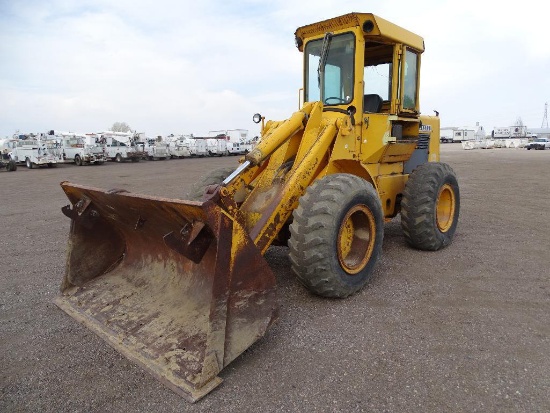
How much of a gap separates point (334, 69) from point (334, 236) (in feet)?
7.84

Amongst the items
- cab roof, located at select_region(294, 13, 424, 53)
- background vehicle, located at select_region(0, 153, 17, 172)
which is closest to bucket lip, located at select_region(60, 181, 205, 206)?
cab roof, located at select_region(294, 13, 424, 53)

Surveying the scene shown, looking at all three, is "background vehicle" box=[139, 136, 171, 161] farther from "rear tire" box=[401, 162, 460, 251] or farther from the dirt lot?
"rear tire" box=[401, 162, 460, 251]

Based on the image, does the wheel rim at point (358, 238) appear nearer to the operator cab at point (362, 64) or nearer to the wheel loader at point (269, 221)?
the wheel loader at point (269, 221)

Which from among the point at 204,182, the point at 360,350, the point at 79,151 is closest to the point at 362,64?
the point at 204,182

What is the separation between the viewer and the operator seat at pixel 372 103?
5.40m

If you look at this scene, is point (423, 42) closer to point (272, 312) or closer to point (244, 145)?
point (272, 312)

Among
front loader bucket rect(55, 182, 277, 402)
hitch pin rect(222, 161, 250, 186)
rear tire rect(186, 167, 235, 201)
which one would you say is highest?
hitch pin rect(222, 161, 250, 186)

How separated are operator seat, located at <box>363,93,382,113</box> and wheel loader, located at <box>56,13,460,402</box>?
0.05 feet

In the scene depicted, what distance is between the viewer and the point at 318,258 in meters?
3.66

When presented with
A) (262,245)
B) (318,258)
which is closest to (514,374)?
(318,258)

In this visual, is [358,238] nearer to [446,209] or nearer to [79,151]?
[446,209]

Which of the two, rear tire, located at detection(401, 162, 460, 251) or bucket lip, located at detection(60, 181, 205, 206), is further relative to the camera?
rear tire, located at detection(401, 162, 460, 251)

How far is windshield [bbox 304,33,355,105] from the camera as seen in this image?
4934mm

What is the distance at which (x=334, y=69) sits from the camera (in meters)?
5.11
